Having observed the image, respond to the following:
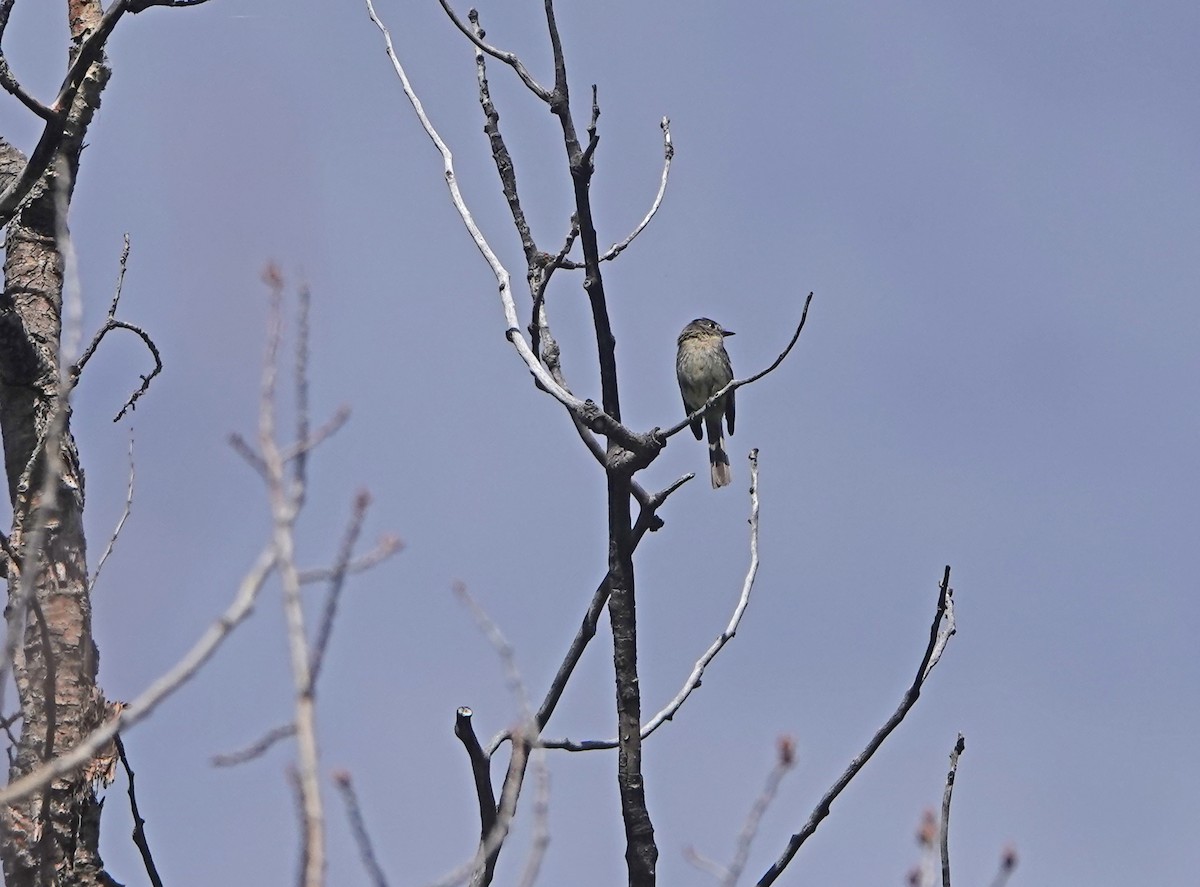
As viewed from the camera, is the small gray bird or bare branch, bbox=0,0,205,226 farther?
the small gray bird

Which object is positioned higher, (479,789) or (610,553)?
(610,553)

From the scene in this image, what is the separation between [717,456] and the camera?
12.3 meters

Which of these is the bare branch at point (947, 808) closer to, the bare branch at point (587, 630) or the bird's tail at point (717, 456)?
the bare branch at point (587, 630)

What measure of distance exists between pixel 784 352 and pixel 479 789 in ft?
4.53

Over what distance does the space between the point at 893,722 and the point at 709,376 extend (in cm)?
887

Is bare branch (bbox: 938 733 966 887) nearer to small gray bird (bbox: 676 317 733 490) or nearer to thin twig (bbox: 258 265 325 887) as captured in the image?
thin twig (bbox: 258 265 325 887)

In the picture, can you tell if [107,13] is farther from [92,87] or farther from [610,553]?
[610,553]

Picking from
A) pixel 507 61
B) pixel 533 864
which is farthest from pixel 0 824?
pixel 507 61

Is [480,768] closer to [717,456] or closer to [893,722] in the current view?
[893,722]

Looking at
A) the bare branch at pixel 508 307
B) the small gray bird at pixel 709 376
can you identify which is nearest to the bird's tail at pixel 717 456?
the small gray bird at pixel 709 376

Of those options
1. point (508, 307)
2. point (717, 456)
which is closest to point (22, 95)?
point (508, 307)

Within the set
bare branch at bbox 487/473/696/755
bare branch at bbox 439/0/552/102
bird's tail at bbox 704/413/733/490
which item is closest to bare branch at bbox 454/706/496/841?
bare branch at bbox 487/473/696/755

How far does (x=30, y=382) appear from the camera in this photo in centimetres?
445

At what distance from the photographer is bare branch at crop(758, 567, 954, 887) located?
380cm
